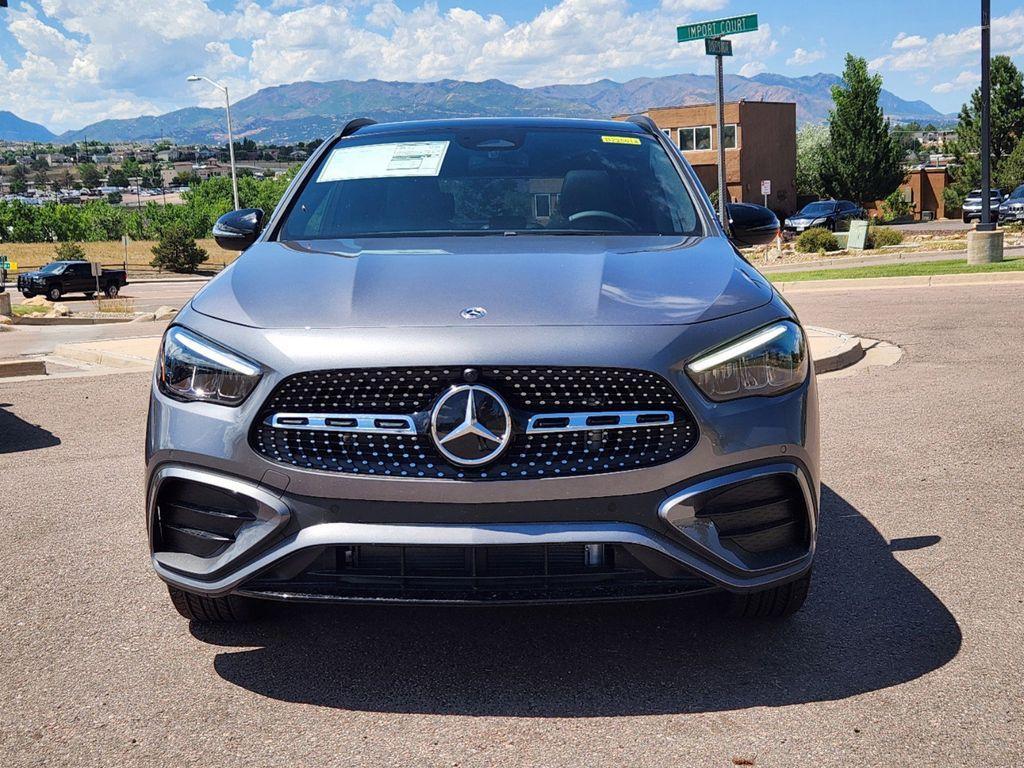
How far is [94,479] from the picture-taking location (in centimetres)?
648

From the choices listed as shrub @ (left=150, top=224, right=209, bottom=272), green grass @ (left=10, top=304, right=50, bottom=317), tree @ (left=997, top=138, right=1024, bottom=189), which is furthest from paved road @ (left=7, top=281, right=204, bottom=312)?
tree @ (left=997, top=138, right=1024, bottom=189)

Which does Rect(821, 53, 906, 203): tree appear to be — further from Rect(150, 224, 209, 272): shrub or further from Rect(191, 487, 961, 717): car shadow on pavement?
Rect(191, 487, 961, 717): car shadow on pavement

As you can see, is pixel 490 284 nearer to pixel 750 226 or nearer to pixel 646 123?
pixel 750 226

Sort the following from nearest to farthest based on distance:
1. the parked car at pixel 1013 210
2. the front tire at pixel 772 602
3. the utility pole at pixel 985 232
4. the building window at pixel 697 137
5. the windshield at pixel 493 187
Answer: the front tire at pixel 772 602
the windshield at pixel 493 187
the utility pole at pixel 985 232
the parked car at pixel 1013 210
the building window at pixel 697 137

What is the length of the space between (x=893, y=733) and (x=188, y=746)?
185cm

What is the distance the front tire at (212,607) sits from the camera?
366cm

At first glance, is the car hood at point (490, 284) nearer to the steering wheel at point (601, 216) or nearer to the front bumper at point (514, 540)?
the steering wheel at point (601, 216)

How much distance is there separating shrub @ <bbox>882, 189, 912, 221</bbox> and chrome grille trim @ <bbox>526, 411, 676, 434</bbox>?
6677cm

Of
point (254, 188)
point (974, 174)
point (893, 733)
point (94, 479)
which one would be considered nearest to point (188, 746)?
point (893, 733)

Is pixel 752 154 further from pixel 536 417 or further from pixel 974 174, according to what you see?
pixel 536 417

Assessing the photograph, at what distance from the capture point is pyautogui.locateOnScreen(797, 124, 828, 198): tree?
81.1m

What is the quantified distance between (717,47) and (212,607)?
22.6m

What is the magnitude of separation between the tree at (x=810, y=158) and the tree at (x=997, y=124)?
54.5 ft

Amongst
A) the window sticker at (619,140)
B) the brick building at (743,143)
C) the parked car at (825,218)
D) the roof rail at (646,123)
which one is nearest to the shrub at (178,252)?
the brick building at (743,143)
